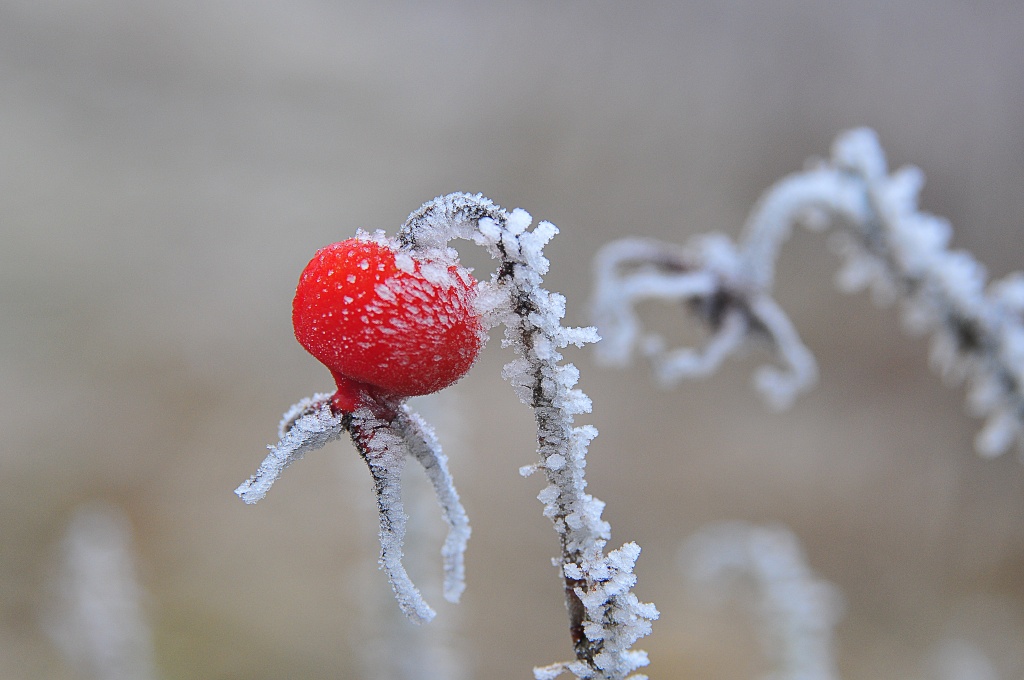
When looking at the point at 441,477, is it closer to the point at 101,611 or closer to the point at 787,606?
the point at 787,606

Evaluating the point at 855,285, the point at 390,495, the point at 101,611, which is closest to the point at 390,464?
the point at 390,495

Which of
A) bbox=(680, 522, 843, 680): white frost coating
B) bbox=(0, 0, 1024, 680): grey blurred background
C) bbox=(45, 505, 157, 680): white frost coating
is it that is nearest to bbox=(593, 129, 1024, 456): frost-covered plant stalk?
bbox=(680, 522, 843, 680): white frost coating

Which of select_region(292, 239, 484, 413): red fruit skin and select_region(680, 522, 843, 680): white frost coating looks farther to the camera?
select_region(680, 522, 843, 680): white frost coating

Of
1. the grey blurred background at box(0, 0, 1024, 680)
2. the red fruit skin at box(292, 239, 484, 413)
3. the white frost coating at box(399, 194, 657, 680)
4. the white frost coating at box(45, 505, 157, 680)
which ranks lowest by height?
the white frost coating at box(399, 194, 657, 680)

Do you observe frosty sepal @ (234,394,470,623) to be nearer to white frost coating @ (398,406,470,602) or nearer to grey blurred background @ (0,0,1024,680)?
white frost coating @ (398,406,470,602)

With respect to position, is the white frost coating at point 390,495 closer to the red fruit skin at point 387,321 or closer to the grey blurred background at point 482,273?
the red fruit skin at point 387,321

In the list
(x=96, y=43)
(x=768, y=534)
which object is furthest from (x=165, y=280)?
(x=768, y=534)

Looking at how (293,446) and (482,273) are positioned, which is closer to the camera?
(293,446)
